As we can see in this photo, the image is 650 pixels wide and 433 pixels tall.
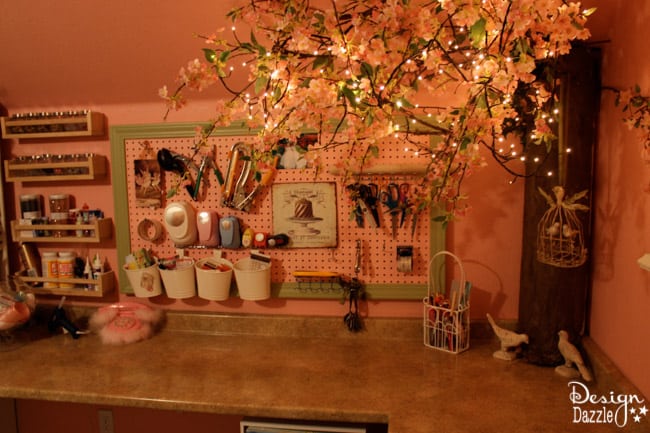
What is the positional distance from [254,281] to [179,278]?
34 centimetres

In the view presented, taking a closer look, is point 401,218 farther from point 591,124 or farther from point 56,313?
point 56,313

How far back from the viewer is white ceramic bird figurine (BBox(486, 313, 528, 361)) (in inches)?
67.6

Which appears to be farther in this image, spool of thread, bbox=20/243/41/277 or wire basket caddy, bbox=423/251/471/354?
spool of thread, bbox=20/243/41/277

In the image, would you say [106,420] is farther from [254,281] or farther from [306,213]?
[306,213]

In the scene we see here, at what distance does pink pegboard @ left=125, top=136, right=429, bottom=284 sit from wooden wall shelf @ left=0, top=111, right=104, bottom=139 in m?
0.16

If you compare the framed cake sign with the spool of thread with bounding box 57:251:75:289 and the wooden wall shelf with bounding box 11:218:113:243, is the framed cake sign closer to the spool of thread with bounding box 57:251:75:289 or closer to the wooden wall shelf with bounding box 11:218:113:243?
the wooden wall shelf with bounding box 11:218:113:243

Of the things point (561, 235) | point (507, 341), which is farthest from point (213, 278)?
point (561, 235)

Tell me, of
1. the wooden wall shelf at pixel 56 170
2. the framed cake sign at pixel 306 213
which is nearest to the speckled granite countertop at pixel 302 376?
the framed cake sign at pixel 306 213

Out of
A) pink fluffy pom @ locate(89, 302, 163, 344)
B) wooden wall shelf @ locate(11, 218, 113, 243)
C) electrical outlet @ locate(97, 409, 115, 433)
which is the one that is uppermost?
wooden wall shelf @ locate(11, 218, 113, 243)

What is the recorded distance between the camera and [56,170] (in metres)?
2.11

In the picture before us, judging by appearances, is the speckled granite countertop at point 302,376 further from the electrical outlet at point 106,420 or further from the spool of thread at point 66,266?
the electrical outlet at point 106,420

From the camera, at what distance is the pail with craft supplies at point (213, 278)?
2.00m
